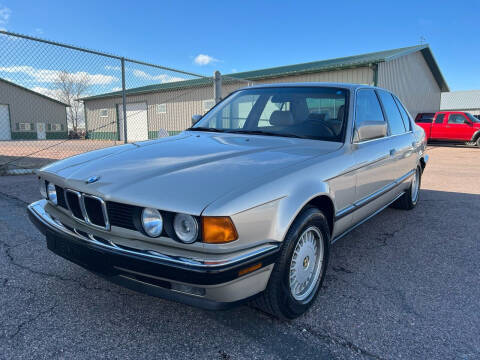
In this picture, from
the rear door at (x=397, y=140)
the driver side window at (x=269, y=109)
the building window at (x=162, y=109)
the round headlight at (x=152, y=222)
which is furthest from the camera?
the building window at (x=162, y=109)

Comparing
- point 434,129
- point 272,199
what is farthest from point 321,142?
point 434,129

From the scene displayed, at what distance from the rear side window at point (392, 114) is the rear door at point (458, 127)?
15292 millimetres

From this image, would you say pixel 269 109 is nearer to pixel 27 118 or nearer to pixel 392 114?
pixel 392 114

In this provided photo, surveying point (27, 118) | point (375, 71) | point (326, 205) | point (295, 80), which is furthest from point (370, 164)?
point (27, 118)

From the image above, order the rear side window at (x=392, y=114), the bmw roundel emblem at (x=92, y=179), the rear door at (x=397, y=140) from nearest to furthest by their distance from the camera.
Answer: the bmw roundel emblem at (x=92, y=179) < the rear door at (x=397, y=140) < the rear side window at (x=392, y=114)

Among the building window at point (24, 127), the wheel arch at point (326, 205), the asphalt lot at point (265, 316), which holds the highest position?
the building window at point (24, 127)

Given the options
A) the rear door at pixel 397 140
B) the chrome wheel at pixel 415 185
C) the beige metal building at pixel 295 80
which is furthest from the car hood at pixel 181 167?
the beige metal building at pixel 295 80

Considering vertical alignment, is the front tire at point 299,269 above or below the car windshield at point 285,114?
below

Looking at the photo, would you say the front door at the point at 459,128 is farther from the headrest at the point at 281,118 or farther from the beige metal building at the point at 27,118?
the beige metal building at the point at 27,118

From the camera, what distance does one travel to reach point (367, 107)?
3.22 m

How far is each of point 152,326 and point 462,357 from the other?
1.71 meters

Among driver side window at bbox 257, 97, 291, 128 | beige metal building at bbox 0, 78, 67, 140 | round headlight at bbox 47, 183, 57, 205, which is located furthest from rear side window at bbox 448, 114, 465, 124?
beige metal building at bbox 0, 78, 67, 140

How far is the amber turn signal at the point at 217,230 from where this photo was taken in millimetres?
1565

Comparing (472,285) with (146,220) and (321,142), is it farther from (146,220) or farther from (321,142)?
(146,220)
